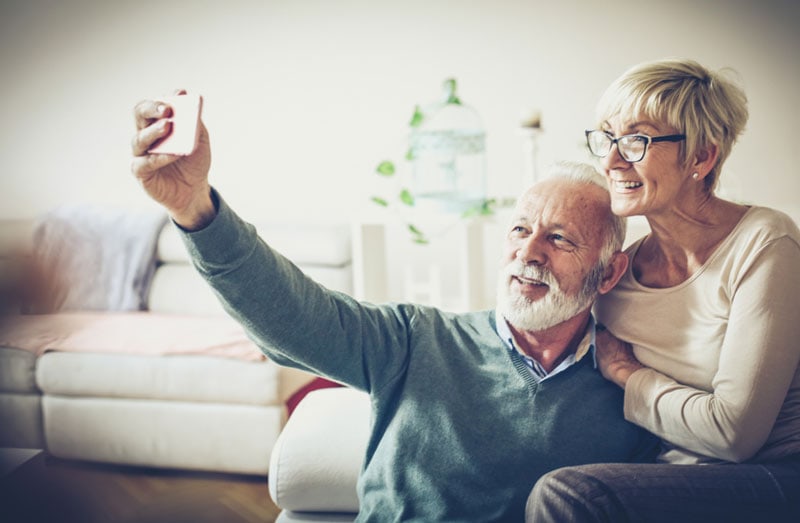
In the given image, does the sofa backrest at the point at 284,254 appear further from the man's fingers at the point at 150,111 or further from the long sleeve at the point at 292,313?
the man's fingers at the point at 150,111

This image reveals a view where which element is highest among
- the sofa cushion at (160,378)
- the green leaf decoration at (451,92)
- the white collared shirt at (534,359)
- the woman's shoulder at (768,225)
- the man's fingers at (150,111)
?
the green leaf decoration at (451,92)

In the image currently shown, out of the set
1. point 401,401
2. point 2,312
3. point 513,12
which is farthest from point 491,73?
point 2,312

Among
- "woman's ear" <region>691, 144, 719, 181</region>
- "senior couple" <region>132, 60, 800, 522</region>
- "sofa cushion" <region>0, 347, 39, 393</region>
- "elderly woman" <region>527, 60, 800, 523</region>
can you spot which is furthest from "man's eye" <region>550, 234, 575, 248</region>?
"sofa cushion" <region>0, 347, 39, 393</region>

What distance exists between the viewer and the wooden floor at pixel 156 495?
7.36 feet

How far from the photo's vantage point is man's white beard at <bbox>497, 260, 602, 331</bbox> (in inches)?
50.8

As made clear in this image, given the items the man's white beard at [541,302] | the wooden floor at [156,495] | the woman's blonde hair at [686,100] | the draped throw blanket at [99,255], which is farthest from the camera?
the draped throw blanket at [99,255]

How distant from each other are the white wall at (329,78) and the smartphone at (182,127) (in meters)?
2.42

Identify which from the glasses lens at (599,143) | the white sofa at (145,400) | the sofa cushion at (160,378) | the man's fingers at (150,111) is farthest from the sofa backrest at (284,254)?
the man's fingers at (150,111)

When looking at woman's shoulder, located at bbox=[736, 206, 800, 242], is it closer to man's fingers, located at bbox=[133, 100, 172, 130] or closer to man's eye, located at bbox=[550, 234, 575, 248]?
man's eye, located at bbox=[550, 234, 575, 248]

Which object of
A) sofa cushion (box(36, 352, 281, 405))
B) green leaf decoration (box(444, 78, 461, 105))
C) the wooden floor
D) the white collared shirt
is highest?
green leaf decoration (box(444, 78, 461, 105))

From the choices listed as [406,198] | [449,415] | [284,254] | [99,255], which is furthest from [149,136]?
[99,255]

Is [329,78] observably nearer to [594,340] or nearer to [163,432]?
[163,432]

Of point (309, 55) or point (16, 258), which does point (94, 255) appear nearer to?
point (309, 55)

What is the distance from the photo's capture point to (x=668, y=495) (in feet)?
3.51
